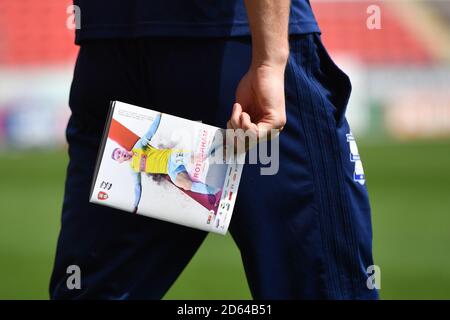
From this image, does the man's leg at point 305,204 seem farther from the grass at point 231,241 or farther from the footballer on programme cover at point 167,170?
the grass at point 231,241

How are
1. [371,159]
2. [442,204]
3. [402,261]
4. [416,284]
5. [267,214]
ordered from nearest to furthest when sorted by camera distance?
[267,214]
[416,284]
[402,261]
[442,204]
[371,159]

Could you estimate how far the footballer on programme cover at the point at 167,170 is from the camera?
1982 mm

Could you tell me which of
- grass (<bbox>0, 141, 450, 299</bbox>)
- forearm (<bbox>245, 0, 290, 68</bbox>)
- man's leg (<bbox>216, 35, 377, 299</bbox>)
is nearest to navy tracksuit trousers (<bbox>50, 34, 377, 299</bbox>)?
man's leg (<bbox>216, 35, 377, 299</bbox>)

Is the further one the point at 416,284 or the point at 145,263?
the point at 416,284

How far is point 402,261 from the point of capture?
5.48m

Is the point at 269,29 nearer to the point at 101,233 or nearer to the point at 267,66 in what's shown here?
the point at 267,66

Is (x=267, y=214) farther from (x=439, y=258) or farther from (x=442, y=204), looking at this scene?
(x=442, y=204)

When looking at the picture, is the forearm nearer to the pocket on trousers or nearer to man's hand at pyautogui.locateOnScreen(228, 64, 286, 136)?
man's hand at pyautogui.locateOnScreen(228, 64, 286, 136)

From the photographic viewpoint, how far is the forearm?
1.92m

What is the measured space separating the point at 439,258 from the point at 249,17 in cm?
395

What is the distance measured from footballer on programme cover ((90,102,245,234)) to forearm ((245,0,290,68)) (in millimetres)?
206

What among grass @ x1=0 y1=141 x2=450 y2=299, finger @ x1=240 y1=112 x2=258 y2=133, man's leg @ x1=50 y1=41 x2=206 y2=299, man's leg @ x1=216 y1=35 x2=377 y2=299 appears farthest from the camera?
grass @ x1=0 y1=141 x2=450 y2=299

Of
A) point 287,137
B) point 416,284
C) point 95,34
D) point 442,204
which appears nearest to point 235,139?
point 287,137
